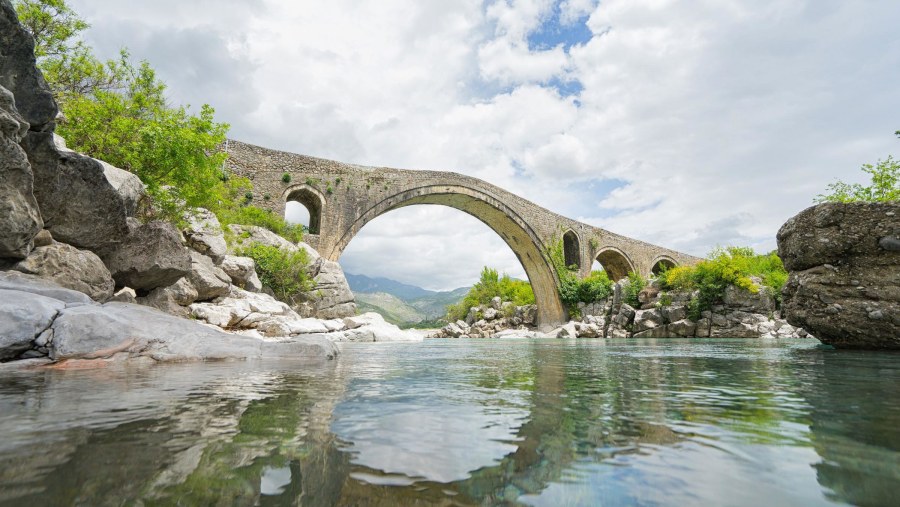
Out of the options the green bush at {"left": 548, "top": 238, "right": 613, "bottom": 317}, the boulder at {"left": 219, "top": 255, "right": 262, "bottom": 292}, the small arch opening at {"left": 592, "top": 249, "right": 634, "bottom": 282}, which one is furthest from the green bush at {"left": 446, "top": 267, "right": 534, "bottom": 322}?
the boulder at {"left": 219, "top": 255, "right": 262, "bottom": 292}

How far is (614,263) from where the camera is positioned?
39.8 meters

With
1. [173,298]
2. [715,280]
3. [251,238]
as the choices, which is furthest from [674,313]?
[173,298]

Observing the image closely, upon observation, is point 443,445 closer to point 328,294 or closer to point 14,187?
point 14,187

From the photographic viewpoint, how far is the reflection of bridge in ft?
66.9

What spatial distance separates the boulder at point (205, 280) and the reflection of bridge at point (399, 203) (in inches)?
382

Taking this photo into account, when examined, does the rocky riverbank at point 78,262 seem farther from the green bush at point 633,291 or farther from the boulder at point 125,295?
the green bush at point 633,291

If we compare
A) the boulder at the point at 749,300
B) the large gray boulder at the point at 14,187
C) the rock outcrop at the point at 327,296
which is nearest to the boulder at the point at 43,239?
the large gray boulder at the point at 14,187

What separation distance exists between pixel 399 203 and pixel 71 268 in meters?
18.2

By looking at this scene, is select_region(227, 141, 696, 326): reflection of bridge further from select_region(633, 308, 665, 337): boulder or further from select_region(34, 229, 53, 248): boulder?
select_region(34, 229, 53, 248): boulder

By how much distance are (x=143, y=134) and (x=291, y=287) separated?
25.3 ft

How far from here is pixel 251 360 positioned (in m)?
5.11

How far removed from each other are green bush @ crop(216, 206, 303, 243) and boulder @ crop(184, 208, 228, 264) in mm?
3621

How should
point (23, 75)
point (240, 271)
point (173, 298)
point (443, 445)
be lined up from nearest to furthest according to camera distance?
point (443, 445) < point (23, 75) < point (173, 298) < point (240, 271)

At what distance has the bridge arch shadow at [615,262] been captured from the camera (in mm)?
37500
